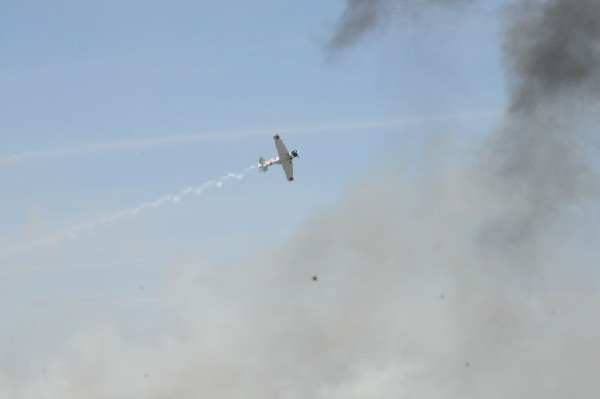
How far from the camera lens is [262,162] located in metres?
194

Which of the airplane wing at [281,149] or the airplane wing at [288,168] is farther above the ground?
the airplane wing at [281,149]

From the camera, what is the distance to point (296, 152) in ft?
641

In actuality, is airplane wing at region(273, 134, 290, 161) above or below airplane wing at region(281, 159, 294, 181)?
above

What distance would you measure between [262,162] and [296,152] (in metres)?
5.82
